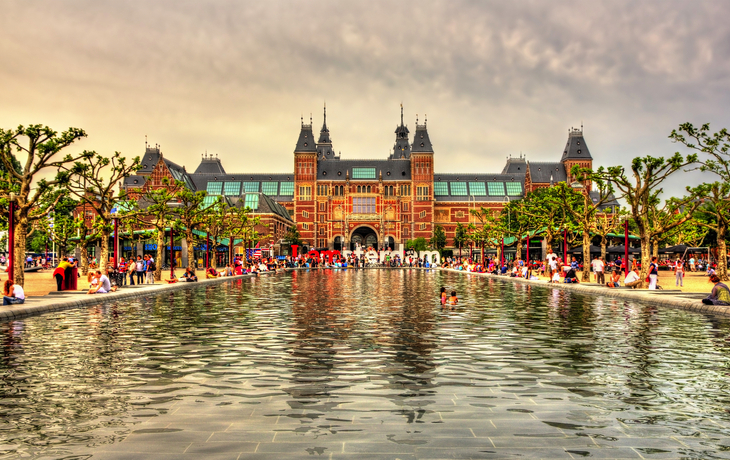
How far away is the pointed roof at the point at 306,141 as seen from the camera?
460 ft

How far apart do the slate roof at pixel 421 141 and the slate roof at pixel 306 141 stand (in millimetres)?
21688

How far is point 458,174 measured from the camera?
15100cm

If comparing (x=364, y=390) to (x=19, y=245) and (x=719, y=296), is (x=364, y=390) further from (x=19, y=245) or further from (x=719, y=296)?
(x=19, y=245)

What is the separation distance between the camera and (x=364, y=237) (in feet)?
508

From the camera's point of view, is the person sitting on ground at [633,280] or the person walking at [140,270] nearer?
the person sitting on ground at [633,280]

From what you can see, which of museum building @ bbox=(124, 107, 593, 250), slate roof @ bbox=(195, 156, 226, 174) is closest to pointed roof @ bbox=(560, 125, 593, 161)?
museum building @ bbox=(124, 107, 593, 250)

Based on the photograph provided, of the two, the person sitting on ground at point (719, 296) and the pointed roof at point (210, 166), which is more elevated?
the pointed roof at point (210, 166)

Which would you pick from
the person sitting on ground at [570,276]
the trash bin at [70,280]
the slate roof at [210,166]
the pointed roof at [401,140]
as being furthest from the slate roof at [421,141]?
the trash bin at [70,280]

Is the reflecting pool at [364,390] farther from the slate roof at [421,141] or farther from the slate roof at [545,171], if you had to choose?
the slate roof at [545,171]

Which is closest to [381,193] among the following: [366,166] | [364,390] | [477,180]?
[366,166]

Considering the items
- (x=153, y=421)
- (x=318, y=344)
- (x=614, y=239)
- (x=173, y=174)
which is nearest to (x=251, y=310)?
(x=318, y=344)

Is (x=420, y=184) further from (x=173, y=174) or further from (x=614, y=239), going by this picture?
(x=614, y=239)

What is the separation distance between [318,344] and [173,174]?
4775 inches

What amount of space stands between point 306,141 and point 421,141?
24.8 metres
